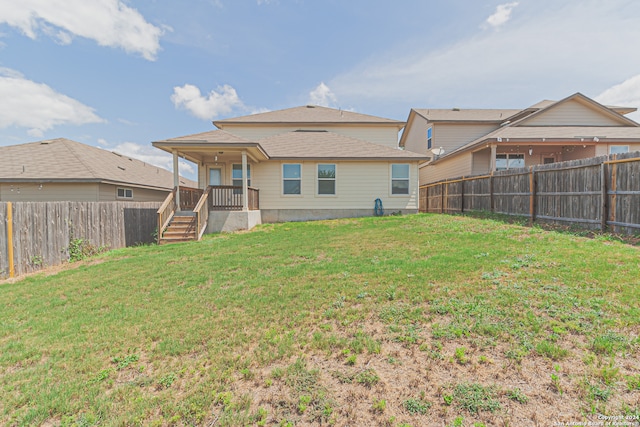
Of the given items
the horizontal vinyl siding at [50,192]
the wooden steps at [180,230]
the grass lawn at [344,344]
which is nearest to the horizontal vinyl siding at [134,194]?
the horizontal vinyl siding at [50,192]

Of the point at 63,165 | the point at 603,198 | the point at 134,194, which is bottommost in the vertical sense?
the point at 603,198

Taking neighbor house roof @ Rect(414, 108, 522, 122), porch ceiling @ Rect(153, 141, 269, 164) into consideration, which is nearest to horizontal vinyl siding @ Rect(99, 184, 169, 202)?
porch ceiling @ Rect(153, 141, 269, 164)

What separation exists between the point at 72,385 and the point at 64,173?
15806 mm

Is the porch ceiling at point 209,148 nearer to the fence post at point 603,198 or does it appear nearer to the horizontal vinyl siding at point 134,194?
the horizontal vinyl siding at point 134,194

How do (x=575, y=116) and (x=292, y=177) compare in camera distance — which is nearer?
(x=292, y=177)

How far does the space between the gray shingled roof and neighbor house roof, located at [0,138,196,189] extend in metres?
8.57

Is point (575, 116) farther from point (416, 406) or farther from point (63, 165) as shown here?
point (63, 165)

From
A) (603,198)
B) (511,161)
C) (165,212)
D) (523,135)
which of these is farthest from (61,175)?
(511,161)

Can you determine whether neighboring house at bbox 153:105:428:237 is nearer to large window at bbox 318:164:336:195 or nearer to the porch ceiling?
large window at bbox 318:164:336:195

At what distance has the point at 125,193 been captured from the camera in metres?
16.3

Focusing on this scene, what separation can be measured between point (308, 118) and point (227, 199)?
9.49 metres

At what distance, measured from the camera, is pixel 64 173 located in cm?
1408

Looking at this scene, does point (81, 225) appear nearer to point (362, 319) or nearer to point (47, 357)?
point (47, 357)

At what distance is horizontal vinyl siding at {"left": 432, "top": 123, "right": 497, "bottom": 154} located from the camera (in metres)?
19.3
